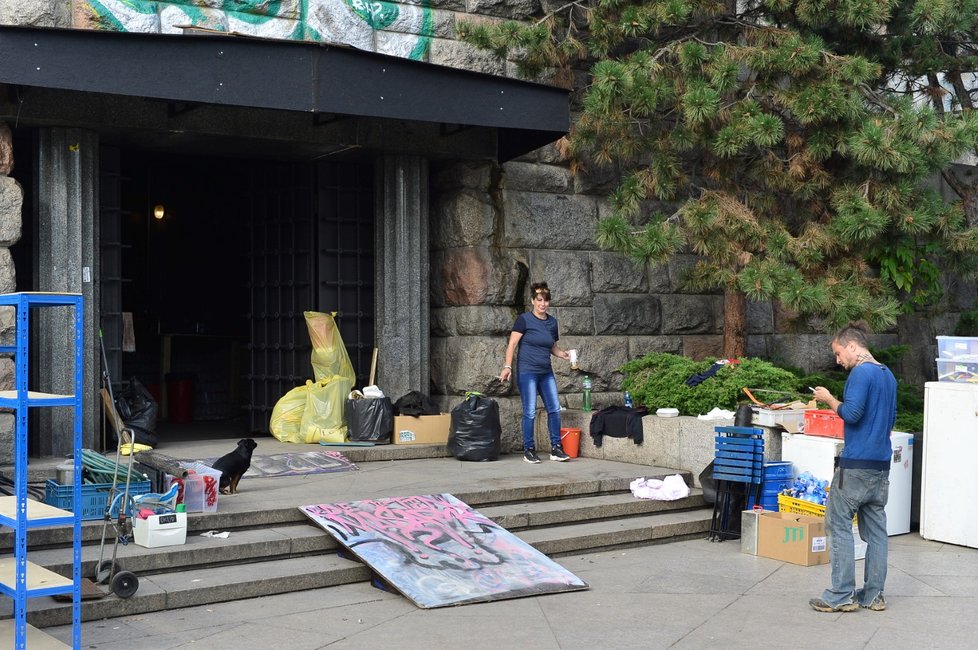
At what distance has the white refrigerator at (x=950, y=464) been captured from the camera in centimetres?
876

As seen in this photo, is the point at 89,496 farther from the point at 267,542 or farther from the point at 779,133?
the point at 779,133

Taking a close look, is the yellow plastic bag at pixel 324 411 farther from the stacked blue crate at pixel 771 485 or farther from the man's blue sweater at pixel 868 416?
the man's blue sweater at pixel 868 416

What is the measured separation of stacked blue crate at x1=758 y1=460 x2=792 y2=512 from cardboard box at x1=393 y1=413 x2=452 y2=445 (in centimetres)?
350

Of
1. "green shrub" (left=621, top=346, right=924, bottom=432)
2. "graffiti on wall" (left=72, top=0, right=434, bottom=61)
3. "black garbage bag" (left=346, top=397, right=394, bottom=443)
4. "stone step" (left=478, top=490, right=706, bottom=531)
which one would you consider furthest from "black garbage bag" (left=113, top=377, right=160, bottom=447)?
"green shrub" (left=621, top=346, right=924, bottom=432)

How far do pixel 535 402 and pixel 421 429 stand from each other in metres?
1.25

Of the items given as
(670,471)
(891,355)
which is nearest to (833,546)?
(670,471)

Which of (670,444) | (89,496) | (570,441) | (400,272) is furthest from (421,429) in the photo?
(89,496)

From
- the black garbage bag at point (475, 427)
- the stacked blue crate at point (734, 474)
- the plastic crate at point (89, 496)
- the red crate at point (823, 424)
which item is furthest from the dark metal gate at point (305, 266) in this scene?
the red crate at point (823, 424)

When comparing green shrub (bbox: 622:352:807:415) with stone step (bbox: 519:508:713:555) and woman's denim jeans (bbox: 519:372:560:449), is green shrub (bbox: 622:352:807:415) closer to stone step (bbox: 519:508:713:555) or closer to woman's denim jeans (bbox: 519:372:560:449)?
woman's denim jeans (bbox: 519:372:560:449)

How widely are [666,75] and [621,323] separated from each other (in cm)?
281

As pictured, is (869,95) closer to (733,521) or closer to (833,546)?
(733,521)

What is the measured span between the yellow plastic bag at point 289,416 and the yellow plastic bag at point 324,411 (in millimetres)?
93

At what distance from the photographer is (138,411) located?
1043cm

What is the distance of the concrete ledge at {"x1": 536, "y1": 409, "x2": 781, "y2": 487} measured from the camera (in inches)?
391
